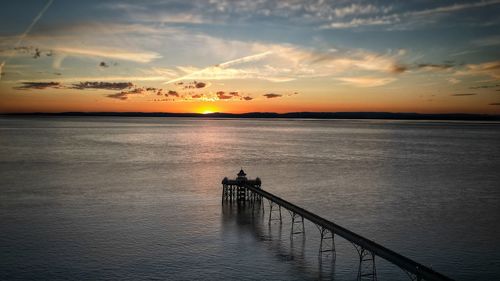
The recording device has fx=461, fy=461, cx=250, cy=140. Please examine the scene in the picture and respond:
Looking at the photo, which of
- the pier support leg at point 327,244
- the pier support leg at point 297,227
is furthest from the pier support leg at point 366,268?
the pier support leg at point 297,227

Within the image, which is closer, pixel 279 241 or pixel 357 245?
pixel 357 245

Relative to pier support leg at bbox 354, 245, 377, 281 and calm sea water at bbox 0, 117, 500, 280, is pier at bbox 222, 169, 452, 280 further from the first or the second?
calm sea water at bbox 0, 117, 500, 280

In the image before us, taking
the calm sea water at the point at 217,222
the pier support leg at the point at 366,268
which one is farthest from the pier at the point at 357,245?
the calm sea water at the point at 217,222

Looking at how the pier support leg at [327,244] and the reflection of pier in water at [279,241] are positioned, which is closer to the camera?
the reflection of pier in water at [279,241]

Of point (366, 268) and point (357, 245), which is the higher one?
point (357, 245)

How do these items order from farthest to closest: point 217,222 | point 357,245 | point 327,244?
1. point 217,222
2. point 327,244
3. point 357,245

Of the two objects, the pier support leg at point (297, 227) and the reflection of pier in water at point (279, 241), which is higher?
the pier support leg at point (297, 227)

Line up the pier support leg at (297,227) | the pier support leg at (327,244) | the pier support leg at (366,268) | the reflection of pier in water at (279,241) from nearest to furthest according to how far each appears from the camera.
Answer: the pier support leg at (366,268) → the reflection of pier in water at (279,241) → the pier support leg at (327,244) → the pier support leg at (297,227)

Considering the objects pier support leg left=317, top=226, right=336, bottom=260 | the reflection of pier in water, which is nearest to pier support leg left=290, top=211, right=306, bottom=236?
the reflection of pier in water

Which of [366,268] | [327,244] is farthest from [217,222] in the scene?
[366,268]

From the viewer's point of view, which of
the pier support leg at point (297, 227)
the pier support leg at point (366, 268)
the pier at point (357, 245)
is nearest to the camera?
the pier at point (357, 245)

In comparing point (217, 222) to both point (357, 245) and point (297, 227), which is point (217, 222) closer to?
point (297, 227)

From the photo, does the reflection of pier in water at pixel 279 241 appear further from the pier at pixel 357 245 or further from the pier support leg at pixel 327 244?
the pier at pixel 357 245

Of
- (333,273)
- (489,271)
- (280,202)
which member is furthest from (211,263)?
(489,271)
